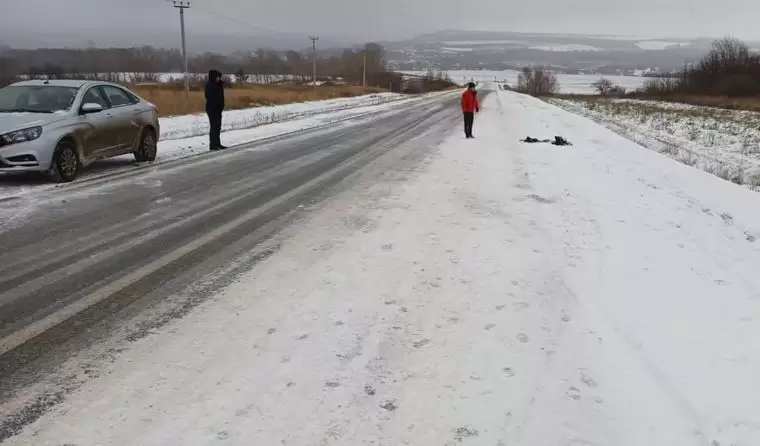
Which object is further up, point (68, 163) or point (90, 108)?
point (90, 108)

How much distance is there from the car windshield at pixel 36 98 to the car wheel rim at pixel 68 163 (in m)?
0.81

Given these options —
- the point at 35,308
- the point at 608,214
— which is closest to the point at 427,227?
the point at 608,214

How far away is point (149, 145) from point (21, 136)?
3.09m

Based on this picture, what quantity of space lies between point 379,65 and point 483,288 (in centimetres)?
13785

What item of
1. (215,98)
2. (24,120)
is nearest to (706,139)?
(215,98)

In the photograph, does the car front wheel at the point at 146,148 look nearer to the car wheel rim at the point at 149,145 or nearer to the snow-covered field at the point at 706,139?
the car wheel rim at the point at 149,145

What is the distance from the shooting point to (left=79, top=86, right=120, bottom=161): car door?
10.2 meters

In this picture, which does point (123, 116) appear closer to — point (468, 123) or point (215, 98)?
point (215, 98)

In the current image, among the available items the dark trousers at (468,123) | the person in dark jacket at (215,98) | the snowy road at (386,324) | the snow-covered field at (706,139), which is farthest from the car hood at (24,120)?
the snow-covered field at (706,139)

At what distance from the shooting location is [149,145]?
1206 cm

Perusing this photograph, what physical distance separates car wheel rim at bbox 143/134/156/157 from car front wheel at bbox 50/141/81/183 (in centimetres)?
214

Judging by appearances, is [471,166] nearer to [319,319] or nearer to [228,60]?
[319,319]

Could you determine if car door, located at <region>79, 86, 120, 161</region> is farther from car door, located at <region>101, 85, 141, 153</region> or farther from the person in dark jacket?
the person in dark jacket

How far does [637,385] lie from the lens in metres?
3.39
